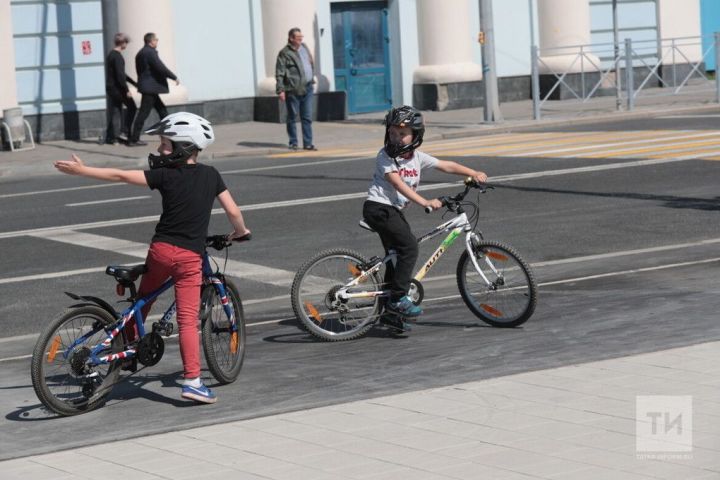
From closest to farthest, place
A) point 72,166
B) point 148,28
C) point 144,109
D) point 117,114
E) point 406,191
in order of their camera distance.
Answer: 1. point 72,166
2. point 406,191
3. point 144,109
4. point 117,114
5. point 148,28

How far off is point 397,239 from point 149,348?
2124 mm

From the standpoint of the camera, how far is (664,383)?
7.46m

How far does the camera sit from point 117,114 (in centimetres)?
2619

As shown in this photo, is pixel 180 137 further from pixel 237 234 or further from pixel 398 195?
pixel 398 195

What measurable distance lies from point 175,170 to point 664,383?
9.31 feet

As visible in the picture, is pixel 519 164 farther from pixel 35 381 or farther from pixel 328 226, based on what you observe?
pixel 35 381

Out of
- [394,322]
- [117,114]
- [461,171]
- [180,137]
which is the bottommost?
[394,322]

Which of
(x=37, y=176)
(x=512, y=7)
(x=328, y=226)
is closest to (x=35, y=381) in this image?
(x=328, y=226)

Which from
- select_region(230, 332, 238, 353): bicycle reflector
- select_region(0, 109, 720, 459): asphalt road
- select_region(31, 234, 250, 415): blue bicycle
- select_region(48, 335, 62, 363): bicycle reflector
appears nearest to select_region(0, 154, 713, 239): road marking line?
select_region(0, 109, 720, 459): asphalt road

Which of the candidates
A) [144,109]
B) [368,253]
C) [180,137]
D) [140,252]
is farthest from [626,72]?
[180,137]

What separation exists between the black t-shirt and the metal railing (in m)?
20.6

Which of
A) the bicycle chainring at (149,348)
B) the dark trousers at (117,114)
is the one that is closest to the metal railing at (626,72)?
the dark trousers at (117,114)

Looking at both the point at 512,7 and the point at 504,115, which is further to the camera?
the point at 512,7

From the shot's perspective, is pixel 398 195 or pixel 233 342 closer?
pixel 233 342
